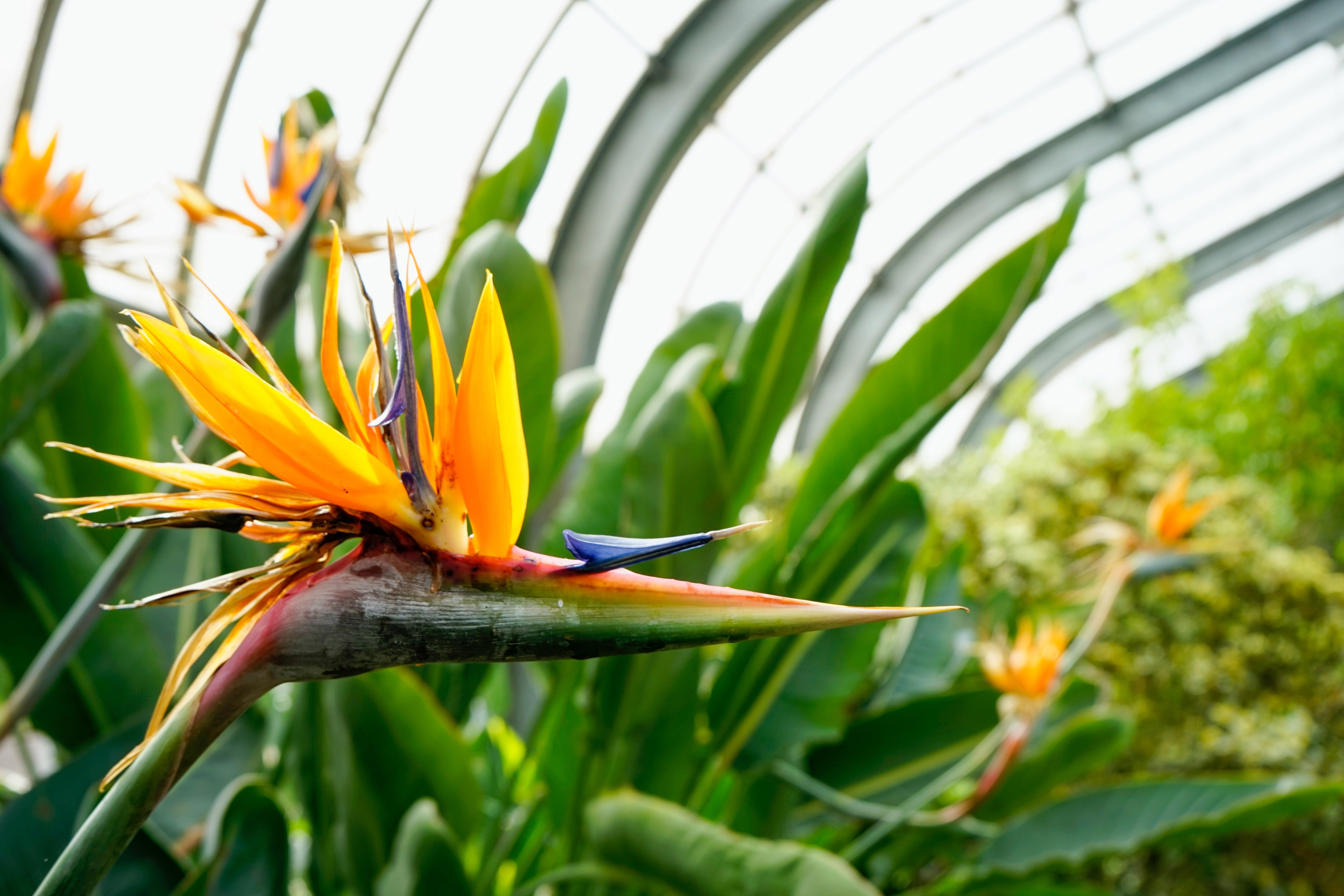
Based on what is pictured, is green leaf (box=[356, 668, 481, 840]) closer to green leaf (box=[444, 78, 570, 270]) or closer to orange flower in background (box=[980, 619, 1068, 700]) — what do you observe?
green leaf (box=[444, 78, 570, 270])

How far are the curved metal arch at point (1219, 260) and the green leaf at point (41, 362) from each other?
689 cm

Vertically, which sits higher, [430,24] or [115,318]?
[430,24]

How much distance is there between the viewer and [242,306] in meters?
0.60

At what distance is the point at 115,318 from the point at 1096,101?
581 cm

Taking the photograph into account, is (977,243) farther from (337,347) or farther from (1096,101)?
(337,347)

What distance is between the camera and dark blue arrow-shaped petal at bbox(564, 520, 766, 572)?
0.21 metres

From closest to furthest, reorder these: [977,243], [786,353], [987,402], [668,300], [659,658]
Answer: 1. [659,658]
2. [786,353]
3. [668,300]
4. [977,243]
5. [987,402]

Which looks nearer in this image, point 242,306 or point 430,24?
point 242,306

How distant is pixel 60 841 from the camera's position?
2.04 ft

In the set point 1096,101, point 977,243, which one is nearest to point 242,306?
point 1096,101

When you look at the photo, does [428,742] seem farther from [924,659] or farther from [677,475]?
[924,659]

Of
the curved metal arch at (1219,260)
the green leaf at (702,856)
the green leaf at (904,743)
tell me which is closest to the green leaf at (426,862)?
the green leaf at (702,856)

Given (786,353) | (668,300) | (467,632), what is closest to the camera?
(467,632)

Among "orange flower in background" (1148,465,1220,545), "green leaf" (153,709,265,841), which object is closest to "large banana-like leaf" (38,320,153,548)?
"green leaf" (153,709,265,841)
